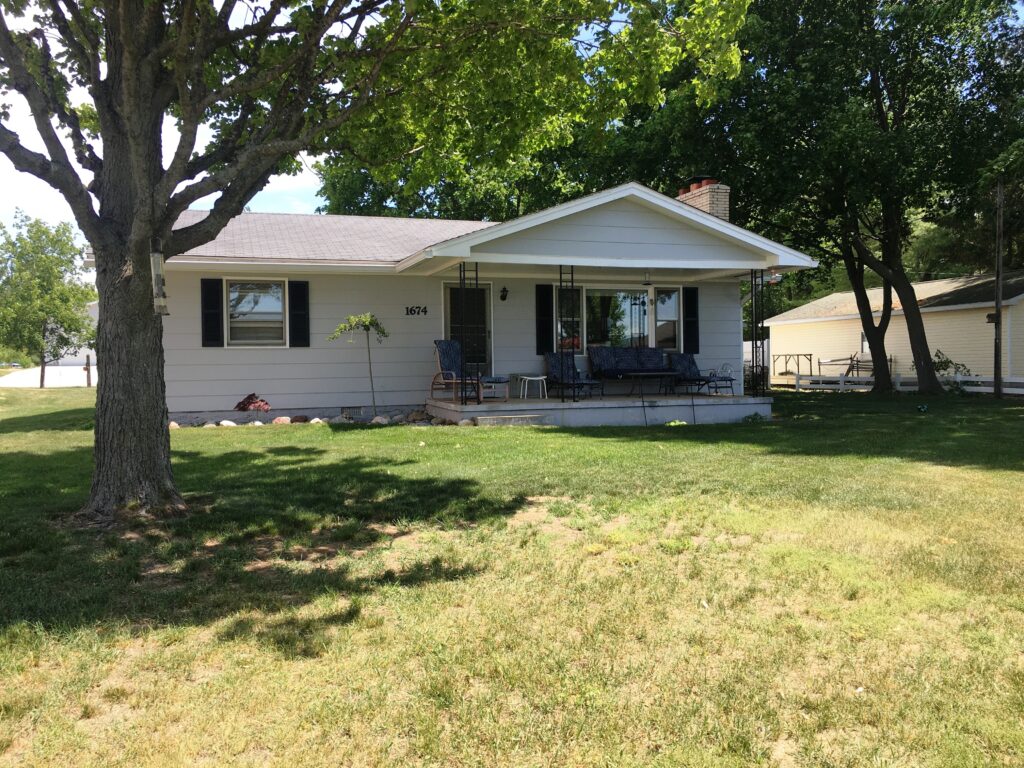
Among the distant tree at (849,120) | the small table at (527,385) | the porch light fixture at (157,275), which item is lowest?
the small table at (527,385)

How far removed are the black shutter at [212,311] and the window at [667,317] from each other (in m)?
8.03

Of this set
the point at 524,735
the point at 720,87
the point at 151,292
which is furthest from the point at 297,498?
the point at 720,87

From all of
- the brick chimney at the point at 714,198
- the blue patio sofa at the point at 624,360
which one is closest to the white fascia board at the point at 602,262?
the brick chimney at the point at 714,198

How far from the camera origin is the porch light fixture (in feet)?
17.1

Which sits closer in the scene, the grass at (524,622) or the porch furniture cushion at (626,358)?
the grass at (524,622)

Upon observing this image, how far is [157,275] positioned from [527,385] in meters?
8.82

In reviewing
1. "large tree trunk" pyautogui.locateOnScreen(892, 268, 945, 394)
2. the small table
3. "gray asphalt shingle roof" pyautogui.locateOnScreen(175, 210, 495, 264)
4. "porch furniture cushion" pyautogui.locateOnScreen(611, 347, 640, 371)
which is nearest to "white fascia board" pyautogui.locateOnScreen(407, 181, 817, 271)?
"gray asphalt shingle roof" pyautogui.locateOnScreen(175, 210, 495, 264)

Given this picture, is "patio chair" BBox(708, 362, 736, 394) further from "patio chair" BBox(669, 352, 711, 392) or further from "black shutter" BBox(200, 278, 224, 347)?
"black shutter" BBox(200, 278, 224, 347)

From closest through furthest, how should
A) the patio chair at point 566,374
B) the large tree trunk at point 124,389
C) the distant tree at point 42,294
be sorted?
Answer: the large tree trunk at point 124,389 < the patio chair at point 566,374 < the distant tree at point 42,294

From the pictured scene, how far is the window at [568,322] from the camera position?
1359cm

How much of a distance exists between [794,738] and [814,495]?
3901mm

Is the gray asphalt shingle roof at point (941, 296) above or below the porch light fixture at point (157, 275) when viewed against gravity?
above

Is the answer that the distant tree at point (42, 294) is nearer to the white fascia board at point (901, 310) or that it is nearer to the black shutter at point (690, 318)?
the black shutter at point (690, 318)

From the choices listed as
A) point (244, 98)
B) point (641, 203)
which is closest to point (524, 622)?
point (244, 98)
